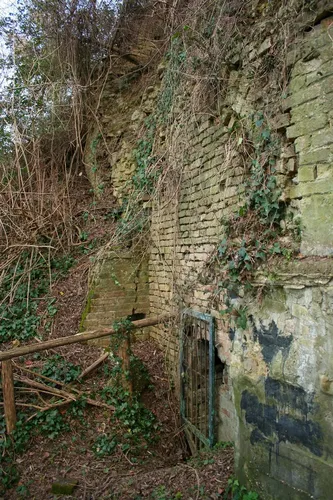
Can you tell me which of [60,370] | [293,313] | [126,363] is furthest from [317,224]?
[60,370]

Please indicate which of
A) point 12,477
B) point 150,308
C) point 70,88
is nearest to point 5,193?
point 70,88

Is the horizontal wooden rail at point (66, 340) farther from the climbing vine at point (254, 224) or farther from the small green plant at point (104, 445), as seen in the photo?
the climbing vine at point (254, 224)

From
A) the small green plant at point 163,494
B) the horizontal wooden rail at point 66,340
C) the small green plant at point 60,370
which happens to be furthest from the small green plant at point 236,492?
the small green plant at point 60,370

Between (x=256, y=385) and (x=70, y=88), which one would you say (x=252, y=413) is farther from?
(x=70, y=88)

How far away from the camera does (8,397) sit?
4.61 meters

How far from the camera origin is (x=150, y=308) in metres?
6.62

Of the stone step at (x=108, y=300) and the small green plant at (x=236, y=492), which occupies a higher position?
the stone step at (x=108, y=300)

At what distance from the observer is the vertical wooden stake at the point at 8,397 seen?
4.59 meters

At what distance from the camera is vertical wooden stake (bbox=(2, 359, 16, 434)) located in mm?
4590

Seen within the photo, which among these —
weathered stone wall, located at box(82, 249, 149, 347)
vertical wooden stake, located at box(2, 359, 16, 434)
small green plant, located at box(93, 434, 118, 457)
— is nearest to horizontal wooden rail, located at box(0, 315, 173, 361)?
vertical wooden stake, located at box(2, 359, 16, 434)

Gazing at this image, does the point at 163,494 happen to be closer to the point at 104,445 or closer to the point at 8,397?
the point at 104,445

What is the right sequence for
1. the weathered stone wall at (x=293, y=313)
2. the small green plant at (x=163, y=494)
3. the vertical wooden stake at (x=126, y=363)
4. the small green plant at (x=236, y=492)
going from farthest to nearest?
the vertical wooden stake at (x=126, y=363) < the small green plant at (x=163, y=494) < the small green plant at (x=236, y=492) < the weathered stone wall at (x=293, y=313)

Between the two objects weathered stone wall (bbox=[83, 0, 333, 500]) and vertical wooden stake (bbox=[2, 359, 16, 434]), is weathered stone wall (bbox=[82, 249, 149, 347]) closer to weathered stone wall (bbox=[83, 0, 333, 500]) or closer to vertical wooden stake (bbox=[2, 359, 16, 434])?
vertical wooden stake (bbox=[2, 359, 16, 434])

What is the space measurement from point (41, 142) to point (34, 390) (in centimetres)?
560
